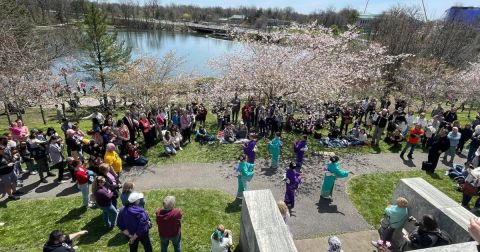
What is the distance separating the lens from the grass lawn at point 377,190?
8664 millimetres

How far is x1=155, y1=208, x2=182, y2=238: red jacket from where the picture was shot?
5.47m

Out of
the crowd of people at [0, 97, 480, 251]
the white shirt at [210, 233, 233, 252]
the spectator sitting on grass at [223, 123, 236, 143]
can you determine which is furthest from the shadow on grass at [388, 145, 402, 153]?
the white shirt at [210, 233, 233, 252]

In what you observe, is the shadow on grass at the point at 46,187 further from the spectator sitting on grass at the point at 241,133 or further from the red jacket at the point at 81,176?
the spectator sitting on grass at the point at 241,133

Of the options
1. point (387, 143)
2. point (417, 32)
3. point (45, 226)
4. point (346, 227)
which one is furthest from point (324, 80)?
point (417, 32)

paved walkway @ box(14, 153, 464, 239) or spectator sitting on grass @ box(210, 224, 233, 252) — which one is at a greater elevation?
spectator sitting on grass @ box(210, 224, 233, 252)

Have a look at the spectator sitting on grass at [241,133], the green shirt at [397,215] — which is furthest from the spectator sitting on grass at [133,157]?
the green shirt at [397,215]

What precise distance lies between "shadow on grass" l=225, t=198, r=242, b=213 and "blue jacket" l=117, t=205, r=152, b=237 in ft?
10.5

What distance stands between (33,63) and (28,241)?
594 inches

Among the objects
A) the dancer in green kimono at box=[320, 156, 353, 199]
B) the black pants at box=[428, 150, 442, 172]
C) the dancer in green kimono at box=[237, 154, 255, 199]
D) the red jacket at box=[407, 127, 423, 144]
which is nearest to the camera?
the dancer in green kimono at box=[237, 154, 255, 199]

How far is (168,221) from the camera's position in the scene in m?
5.50

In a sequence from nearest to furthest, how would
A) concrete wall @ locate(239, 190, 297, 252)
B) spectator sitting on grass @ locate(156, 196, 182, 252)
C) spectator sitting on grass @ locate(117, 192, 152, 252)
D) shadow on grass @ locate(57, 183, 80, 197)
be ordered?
concrete wall @ locate(239, 190, 297, 252), spectator sitting on grass @ locate(117, 192, 152, 252), spectator sitting on grass @ locate(156, 196, 182, 252), shadow on grass @ locate(57, 183, 80, 197)

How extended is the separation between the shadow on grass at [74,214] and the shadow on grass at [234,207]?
390cm

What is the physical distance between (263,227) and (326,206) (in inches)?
164

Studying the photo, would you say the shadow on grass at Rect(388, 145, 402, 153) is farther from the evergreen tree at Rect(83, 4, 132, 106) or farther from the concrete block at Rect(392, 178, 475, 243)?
the evergreen tree at Rect(83, 4, 132, 106)
